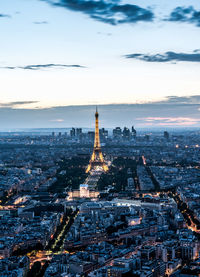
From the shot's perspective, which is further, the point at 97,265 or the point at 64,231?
the point at 64,231

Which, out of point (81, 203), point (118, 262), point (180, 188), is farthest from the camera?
point (180, 188)

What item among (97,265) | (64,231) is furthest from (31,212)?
(97,265)

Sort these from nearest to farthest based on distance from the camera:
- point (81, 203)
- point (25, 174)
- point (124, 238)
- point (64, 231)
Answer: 1. point (124, 238)
2. point (64, 231)
3. point (81, 203)
4. point (25, 174)

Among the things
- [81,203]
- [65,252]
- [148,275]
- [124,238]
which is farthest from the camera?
[81,203]

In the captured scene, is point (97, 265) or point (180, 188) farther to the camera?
point (180, 188)

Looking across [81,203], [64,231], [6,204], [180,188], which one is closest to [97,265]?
[64,231]

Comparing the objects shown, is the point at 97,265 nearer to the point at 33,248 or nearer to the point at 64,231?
the point at 33,248

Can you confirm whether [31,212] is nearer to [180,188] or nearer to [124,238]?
[124,238]

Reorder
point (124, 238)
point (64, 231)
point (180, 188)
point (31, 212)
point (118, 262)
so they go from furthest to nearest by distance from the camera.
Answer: point (180, 188) → point (31, 212) → point (64, 231) → point (124, 238) → point (118, 262)

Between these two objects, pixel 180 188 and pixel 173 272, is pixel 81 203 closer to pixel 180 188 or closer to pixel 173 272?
pixel 180 188
